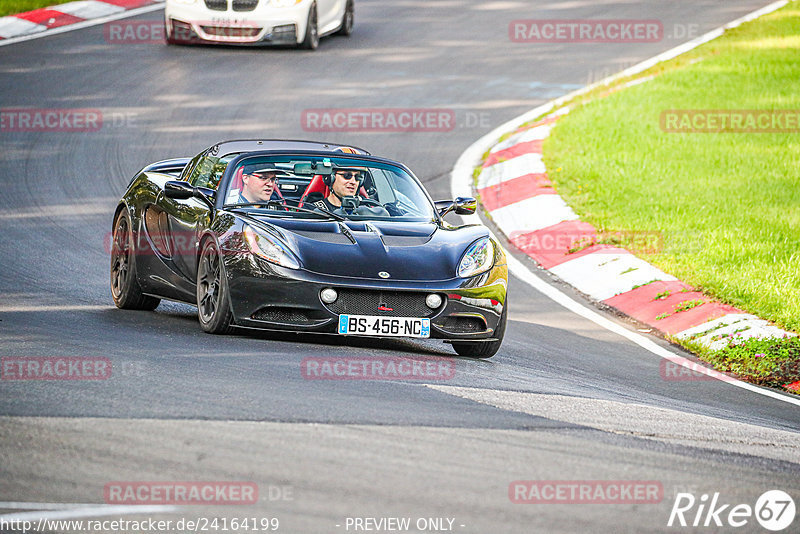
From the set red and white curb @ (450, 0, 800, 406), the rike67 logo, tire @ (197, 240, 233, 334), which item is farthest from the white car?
the rike67 logo

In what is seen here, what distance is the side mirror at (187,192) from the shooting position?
841 centimetres

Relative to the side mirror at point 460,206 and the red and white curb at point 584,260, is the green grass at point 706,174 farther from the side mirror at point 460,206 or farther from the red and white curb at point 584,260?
the side mirror at point 460,206

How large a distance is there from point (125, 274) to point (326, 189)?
1901 mm

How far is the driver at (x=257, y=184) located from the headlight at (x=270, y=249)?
0.70 m

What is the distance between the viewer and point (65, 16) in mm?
21328

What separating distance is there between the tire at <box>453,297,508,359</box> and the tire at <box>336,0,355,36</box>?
45.6ft

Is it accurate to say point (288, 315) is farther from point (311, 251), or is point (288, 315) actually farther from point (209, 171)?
point (209, 171)

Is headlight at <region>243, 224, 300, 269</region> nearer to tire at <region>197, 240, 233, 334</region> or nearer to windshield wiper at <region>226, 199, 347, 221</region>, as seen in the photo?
tire at <region>197, 240, 233, 334</region>

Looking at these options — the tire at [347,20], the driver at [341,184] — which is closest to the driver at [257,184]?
the driver at [341,184]

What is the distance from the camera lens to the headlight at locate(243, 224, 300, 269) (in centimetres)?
759

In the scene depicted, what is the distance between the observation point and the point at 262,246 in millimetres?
Answer: 7680

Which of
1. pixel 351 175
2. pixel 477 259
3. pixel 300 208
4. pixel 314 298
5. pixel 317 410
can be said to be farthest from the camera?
pixel 351 175

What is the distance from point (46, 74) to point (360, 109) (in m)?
4.70

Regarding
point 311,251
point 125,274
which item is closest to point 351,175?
Result: point 311,251
